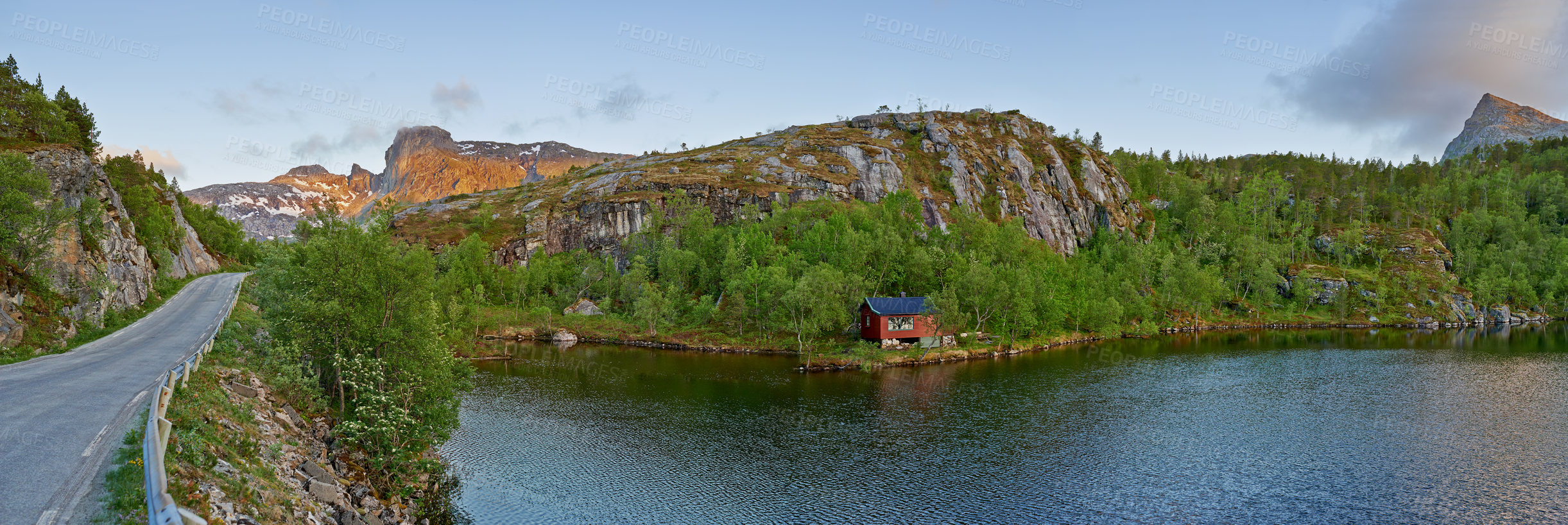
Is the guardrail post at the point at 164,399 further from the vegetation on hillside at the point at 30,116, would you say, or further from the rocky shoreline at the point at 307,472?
the vegetation on hillside at the point at 30,116

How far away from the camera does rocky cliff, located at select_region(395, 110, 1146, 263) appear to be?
140m

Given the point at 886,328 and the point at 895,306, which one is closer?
the point at 886,328

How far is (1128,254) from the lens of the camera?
141 meters

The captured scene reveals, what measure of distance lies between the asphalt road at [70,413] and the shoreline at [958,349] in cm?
2714

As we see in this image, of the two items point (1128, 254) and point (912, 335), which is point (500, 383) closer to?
point (912, 335)

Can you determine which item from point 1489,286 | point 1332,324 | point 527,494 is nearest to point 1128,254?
point 1332,324

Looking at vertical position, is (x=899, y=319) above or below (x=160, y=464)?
below

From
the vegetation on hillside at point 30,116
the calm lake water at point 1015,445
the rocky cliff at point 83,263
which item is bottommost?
the calm lake water at point 1015,445

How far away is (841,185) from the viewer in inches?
6368

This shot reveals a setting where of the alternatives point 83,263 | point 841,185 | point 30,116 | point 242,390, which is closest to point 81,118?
point 30,116

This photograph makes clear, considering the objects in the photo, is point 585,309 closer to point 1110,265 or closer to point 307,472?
point 307,472

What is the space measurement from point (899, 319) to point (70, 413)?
239ft

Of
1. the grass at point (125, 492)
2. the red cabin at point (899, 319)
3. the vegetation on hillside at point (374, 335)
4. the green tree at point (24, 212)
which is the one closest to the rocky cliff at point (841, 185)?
the red cabin at point (899, 319)

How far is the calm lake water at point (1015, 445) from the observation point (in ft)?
107
